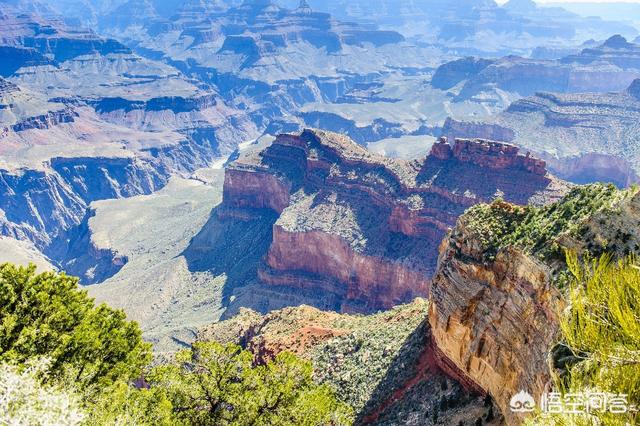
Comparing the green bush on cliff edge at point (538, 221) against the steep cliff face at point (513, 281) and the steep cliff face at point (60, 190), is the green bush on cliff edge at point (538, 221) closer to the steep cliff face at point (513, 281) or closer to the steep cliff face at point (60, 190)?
the steep cliff face at point (513, 281)

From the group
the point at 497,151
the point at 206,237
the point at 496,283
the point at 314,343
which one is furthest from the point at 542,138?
the point at 496,283

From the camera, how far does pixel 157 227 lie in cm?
12606

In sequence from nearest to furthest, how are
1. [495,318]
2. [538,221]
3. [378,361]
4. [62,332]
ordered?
[62,332]
[495,318]
[538,221]
[378,361]

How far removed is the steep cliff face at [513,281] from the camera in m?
20.4

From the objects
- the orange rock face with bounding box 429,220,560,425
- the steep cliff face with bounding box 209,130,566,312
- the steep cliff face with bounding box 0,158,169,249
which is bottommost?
the steep cliff face with bounding box 0,158,169,249

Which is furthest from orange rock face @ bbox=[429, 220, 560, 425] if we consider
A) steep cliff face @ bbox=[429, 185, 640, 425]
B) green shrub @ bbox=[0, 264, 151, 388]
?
green shrub @ bbox=[0, 264, 151, 388]

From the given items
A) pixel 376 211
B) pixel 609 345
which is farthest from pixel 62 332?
pixel 376 211

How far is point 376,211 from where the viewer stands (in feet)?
261

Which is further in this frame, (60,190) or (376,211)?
(60,190)

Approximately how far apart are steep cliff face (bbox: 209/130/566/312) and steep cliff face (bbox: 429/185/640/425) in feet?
132

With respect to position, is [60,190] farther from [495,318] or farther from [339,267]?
[495,318]

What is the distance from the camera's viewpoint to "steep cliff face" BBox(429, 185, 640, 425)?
20422 millimetres

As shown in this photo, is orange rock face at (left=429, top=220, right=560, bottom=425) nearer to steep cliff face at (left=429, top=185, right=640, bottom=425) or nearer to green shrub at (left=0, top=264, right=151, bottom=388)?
steep cliff face at (left=429, top=185, right=640, bottom=425)

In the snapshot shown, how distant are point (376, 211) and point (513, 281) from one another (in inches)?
2187
